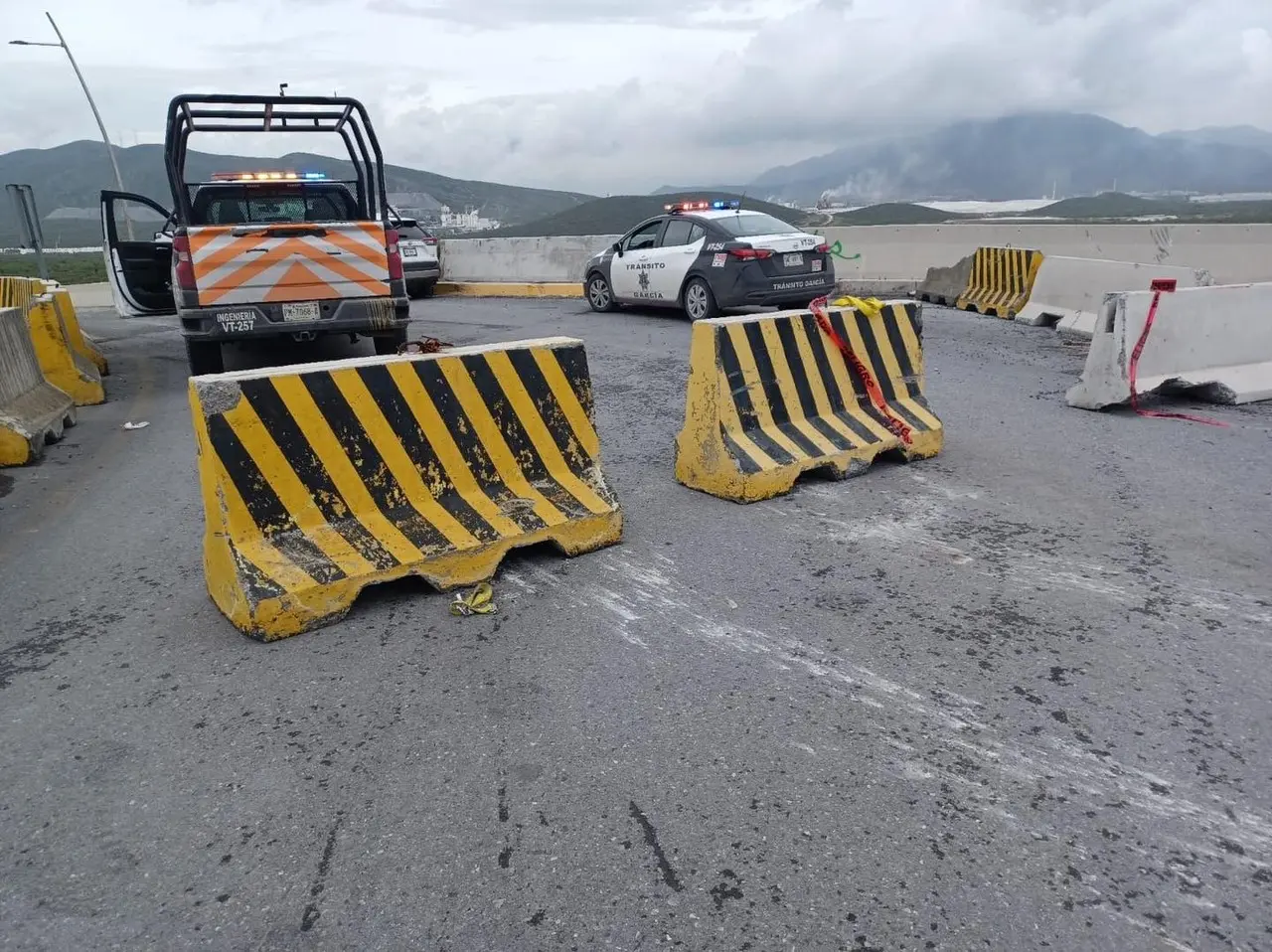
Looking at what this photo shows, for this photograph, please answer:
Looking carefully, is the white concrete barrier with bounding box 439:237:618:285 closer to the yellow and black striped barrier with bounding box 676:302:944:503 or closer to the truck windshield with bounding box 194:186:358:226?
the truck windshield with bounding box 194:186:358:226

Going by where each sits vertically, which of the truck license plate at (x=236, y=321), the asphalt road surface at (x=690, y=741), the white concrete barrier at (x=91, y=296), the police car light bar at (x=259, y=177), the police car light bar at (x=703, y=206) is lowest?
the asphalt road surface at (x=690, y=741)

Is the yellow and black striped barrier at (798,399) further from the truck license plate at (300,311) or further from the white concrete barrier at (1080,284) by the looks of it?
the white concrete barrier at (1080,284)

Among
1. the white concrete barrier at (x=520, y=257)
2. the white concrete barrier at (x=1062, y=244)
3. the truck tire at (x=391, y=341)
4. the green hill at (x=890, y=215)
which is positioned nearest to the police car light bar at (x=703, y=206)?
the white concrete barrier at (x=1062, y=244)

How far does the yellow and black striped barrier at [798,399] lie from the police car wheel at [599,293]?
8.28 meters

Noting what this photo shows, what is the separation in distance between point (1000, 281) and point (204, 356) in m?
10.9

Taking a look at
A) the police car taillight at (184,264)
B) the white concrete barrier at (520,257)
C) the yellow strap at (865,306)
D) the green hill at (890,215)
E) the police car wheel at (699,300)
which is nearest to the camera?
the yellow strap at (865,306)

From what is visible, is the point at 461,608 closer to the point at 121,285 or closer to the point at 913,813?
the point at 913,813

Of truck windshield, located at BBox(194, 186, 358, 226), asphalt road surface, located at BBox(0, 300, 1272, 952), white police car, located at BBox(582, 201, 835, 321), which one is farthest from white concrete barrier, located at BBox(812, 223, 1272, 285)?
truck windshield, located at BBox(194, 186, 358, 226)

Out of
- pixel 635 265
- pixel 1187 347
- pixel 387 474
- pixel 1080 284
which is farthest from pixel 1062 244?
pixel 387 474

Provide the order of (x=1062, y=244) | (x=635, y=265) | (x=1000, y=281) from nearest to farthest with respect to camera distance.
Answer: (x=635, y=265), (x=1000, y=281), (x=1062, y=244)

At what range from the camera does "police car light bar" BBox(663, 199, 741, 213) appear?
40.4ft

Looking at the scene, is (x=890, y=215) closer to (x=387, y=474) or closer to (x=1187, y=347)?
(x=1187, y=347)

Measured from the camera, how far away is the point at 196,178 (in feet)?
40.6

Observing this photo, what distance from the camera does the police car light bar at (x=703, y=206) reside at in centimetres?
1232
